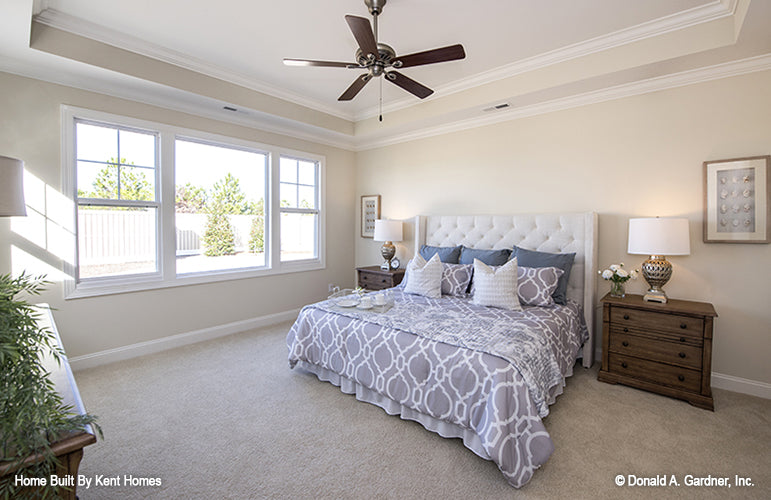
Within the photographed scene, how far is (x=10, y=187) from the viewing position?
1357mm

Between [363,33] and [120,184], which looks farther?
[120,184]

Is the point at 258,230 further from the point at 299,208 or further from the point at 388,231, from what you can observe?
the point at 388,231

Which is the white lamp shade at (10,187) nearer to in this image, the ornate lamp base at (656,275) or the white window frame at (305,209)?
the white window frame at (305,209)

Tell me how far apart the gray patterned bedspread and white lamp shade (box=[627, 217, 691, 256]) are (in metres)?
0.83

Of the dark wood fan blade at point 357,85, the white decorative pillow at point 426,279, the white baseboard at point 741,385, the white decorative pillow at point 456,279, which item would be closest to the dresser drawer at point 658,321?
the white baseboard at point 741,385

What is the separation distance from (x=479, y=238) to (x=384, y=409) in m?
2.37

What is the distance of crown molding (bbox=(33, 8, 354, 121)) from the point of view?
106 inches

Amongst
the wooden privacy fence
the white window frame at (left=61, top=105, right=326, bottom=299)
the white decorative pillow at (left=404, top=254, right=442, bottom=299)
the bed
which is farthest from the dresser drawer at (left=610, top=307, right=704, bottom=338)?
the wooden privacy fence

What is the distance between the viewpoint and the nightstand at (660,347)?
2625 millimetres

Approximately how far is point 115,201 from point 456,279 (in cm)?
Answer: 357

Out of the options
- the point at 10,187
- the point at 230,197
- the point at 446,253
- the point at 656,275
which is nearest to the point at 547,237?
the point at 656,275

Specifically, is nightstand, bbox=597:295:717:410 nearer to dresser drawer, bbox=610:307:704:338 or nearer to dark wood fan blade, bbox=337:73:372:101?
dresser drawer, bbox=610:307:704:338

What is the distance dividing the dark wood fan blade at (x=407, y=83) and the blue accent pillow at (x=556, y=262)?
1.90 meters

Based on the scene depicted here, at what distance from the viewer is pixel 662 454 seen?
2104 mm
